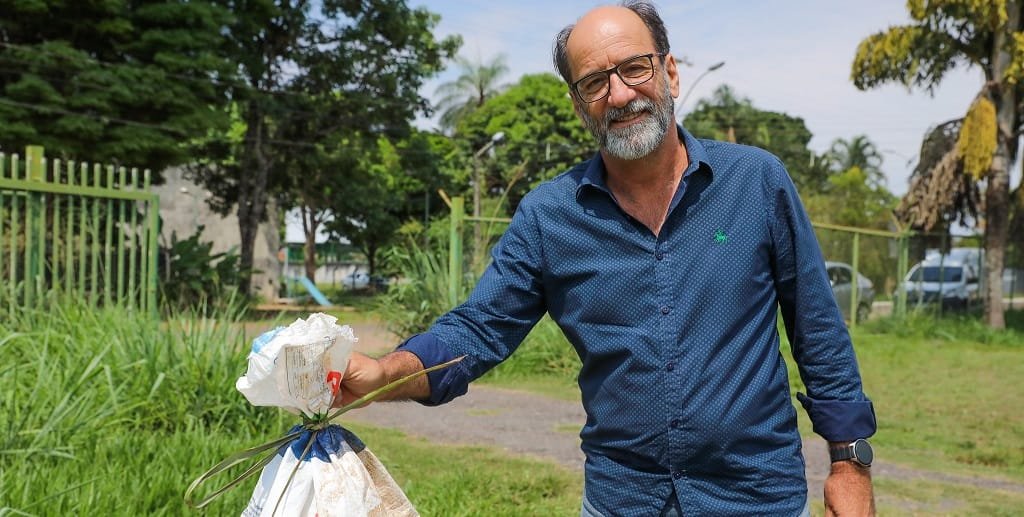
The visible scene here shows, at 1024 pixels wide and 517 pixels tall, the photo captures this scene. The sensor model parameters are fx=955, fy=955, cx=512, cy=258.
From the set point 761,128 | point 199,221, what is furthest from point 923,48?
point 761,128

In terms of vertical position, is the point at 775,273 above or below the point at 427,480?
above

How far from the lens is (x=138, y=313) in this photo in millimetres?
6793

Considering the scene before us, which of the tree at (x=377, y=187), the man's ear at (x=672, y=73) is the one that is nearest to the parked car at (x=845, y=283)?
A: the tree at (x=377, y=187)

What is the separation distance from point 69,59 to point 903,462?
15829 millimetres

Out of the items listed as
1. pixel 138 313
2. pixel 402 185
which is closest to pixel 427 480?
pixel 138 313

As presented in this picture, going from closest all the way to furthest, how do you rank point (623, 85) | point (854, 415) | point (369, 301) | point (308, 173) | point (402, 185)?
point (854, 415) < point (623, 85) < point (369, 301) < point (308, 173) < point (402, 185)

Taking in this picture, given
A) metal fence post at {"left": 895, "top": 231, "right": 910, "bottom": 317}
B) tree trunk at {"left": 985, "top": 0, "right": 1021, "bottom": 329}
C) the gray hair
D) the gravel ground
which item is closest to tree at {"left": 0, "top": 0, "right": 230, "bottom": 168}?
the gravel ground

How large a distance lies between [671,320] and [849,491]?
56 centimetres

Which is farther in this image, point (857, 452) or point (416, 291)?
point (416, 291)

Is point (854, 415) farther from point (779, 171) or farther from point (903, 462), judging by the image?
point (903, 462)

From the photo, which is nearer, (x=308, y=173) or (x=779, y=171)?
(x=779, y=171)

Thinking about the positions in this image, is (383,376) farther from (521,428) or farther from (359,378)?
(521,428)

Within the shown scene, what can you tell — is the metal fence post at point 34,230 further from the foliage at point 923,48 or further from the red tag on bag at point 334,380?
the foliage at point 923,48

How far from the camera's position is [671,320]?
2.12m
